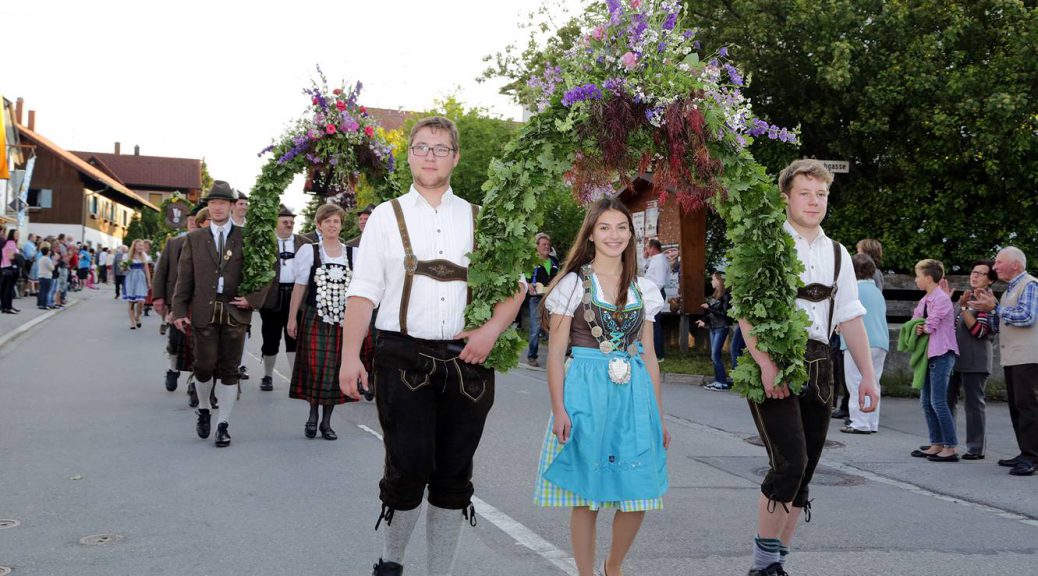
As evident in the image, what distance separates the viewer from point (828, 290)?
189 inches

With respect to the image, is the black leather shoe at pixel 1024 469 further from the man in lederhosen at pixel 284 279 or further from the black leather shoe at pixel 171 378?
the black leather shoe at pixel 171 378

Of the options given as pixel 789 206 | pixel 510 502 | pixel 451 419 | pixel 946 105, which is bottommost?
pixel 510 502

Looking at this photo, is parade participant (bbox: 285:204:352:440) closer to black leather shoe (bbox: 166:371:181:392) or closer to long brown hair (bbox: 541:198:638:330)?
black leather shoe (bbox: 166:371:181:392)

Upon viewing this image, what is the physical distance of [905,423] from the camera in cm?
1119

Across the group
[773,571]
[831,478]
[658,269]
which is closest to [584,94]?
[773,571]

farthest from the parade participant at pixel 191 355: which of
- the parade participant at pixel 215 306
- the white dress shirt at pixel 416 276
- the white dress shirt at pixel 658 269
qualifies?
the white dress shirt at pixel 658 269

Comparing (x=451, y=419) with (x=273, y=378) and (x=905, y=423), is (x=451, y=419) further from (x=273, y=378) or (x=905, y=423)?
(x=273, y=378)

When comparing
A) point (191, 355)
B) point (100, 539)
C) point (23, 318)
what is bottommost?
point (100, 539)

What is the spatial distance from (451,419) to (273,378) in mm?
9811

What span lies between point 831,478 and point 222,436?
16.6 ft

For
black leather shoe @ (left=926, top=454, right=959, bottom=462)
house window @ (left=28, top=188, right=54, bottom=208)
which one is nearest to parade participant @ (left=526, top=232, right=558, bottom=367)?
black leather shoe @ (left=926, top=454, right=959, bottom=462)

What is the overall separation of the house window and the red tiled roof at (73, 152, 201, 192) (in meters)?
38.4

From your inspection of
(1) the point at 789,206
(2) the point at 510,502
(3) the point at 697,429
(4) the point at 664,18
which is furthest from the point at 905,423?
(4) the point at 664,18

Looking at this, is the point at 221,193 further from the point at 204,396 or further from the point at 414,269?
the point at 414,269
